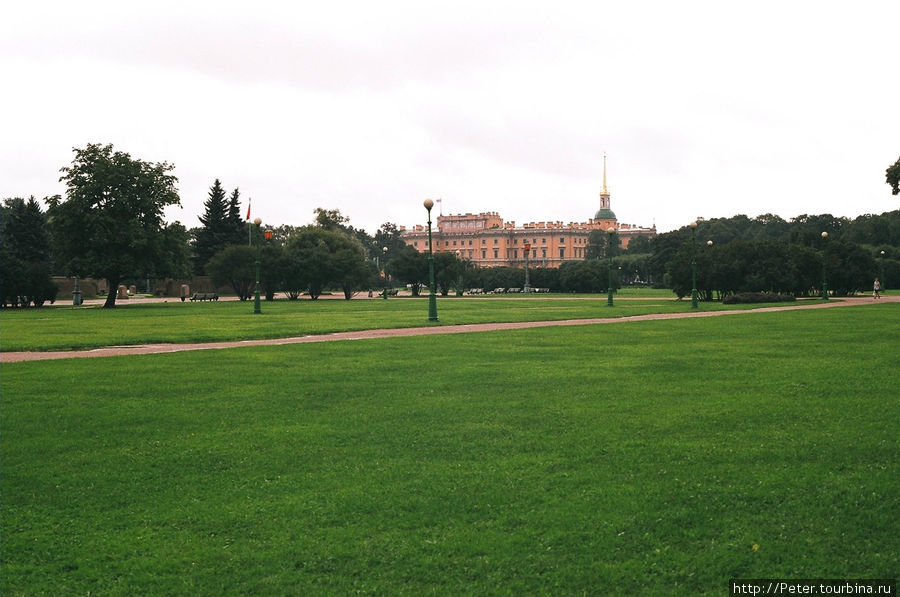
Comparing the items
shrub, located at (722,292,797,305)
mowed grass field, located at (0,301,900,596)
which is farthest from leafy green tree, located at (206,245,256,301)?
mowed grass field, located at (0,301,900,596)

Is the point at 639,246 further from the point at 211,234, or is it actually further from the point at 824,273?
the point at 824,273

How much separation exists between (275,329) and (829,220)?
4998 inches

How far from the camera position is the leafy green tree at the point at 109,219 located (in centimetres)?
5091

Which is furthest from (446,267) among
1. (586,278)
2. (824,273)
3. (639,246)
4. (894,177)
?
(639,246)

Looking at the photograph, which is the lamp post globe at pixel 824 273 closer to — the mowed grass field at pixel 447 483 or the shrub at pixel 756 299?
the shrub at pixel 756 299

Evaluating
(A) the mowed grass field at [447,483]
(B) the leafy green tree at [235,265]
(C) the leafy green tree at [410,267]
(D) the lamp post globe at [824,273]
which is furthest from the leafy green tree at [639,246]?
(A) the mowed grass field at [447,483]

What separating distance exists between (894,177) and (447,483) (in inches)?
1258

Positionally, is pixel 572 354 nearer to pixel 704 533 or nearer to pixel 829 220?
pixel 704 533

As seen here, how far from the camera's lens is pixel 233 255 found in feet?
235

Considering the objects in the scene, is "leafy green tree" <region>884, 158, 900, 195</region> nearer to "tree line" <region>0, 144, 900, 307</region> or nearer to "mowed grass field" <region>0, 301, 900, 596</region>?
"tree line" <region>0, 144, 900, 307</region>

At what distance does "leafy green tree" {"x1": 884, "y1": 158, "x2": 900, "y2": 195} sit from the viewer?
109ft

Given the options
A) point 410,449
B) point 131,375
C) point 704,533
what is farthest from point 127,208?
point 704,533

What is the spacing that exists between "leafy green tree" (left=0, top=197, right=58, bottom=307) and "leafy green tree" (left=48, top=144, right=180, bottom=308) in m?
4.68

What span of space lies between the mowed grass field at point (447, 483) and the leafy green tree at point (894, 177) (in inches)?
895
